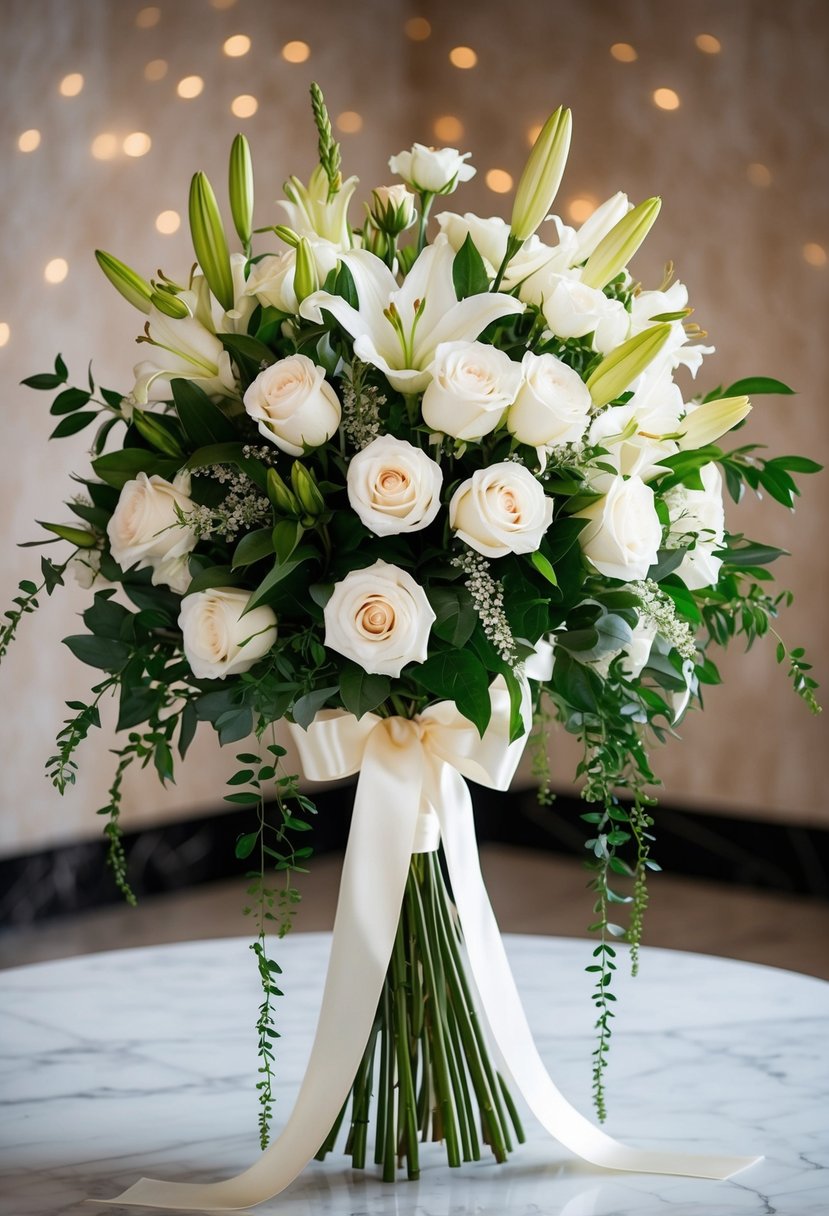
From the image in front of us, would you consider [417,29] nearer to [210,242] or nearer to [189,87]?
[189,87]

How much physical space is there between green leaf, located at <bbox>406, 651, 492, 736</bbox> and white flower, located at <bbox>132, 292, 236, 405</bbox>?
0.85 ft

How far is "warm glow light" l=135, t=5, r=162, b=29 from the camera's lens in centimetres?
389

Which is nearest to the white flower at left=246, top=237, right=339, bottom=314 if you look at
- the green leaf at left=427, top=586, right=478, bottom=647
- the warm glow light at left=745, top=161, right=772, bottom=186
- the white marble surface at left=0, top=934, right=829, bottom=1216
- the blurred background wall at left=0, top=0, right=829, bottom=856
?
the green leaf at left=427, top=586, right=478, bottom=647

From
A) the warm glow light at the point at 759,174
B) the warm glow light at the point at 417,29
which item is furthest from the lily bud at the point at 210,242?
the warm glow light at the point at 417,29

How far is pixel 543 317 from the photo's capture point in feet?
3.22

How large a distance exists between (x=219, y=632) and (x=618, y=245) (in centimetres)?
41

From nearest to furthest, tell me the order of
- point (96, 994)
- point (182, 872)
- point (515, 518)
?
point (515, 518), point (96, 994), point (182, 872)

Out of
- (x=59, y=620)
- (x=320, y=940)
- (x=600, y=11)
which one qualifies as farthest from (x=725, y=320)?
(x=320, y=940)

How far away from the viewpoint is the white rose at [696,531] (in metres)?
1.04

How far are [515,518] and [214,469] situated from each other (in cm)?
24

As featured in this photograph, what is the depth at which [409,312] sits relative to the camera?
944mm

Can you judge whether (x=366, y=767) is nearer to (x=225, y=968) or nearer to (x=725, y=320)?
(x=225, y=968)

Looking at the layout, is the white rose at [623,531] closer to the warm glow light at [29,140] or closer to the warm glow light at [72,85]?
the warm glow light at [29,140]

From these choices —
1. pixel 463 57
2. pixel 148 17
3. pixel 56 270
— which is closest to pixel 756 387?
pixel 56 270
